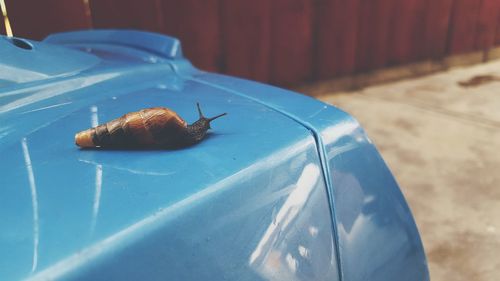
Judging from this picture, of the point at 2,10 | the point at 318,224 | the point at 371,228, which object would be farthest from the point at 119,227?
the point at 2,10

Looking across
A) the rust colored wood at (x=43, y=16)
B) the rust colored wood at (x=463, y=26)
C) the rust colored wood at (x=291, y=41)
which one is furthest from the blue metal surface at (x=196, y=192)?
the rust colored wood at (x=463, y=26)

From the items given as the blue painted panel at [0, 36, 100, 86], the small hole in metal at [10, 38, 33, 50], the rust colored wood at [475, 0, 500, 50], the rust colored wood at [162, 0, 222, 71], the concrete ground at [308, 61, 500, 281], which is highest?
the small hole in metal at [10, 38, 33, 50]

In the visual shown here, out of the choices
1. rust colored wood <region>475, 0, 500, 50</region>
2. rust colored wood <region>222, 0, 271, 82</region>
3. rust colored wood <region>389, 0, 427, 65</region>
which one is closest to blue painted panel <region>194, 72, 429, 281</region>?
rust colored wood <region>222, 0, 271, 82</region>

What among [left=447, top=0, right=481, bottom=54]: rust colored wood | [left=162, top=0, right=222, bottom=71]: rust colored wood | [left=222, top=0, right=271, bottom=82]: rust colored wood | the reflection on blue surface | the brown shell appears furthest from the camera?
[left=447, top=0, right=481, bottom=54]: rust colored wood

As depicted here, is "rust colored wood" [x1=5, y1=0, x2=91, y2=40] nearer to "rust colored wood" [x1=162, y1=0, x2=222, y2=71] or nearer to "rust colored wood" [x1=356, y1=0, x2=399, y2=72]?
"rust colored wood" [x1=162, y1=0, x2=222, y2=71]

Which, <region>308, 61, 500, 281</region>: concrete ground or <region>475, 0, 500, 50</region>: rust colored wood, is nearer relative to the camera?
<region>308, 61, 500, 281</region>: concrete ground

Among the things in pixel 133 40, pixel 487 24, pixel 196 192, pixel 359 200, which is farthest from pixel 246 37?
pixel 487 24

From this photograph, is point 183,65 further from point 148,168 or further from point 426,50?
point 426,50
